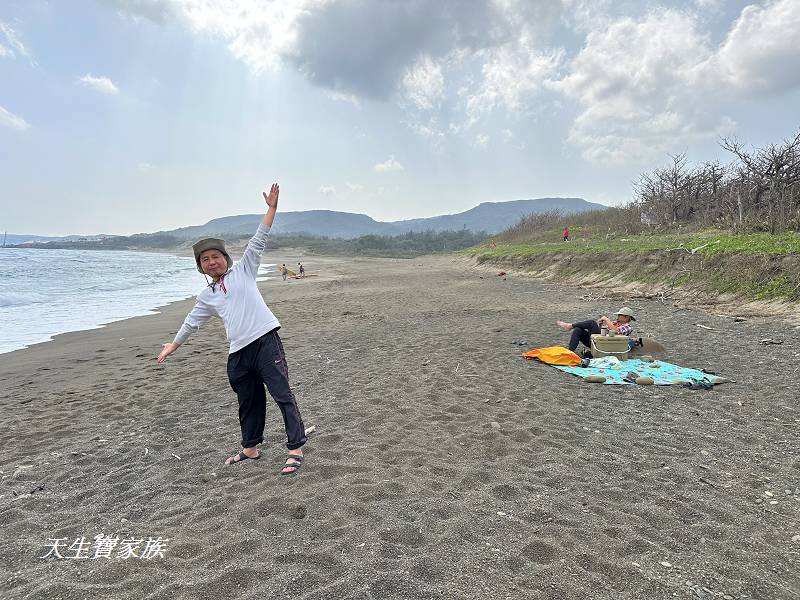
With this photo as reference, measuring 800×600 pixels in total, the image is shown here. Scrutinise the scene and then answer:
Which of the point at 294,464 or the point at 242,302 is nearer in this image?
the point at 242,302

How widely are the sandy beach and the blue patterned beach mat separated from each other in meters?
0.26

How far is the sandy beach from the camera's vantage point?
2.50 metres

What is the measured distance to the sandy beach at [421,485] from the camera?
2500mm

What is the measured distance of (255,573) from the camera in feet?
8.36

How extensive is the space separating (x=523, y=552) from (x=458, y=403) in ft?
8.96

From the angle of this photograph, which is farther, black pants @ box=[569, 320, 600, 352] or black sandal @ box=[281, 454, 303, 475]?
black pants @ box=[569, 320, 600, 352]

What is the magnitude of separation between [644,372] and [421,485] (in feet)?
14.7

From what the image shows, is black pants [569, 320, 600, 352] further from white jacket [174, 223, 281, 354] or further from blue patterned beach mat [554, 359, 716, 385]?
white jacket [174, 223, 281, 354]

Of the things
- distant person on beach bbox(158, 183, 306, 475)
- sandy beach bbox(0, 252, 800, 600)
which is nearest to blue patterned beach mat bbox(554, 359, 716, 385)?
sandy beach bbox(0, 252, 800, 600)

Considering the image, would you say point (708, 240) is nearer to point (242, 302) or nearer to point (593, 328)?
point (593, 328)

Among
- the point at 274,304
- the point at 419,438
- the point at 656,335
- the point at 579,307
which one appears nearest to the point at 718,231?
the point at 579,307

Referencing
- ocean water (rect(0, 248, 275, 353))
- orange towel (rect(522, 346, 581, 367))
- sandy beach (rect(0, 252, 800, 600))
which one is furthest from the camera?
ocean water (rect(0, 248, 275, 353))

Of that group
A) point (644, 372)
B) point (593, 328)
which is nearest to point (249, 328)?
point (644, 372)

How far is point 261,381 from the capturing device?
12.6 ft
